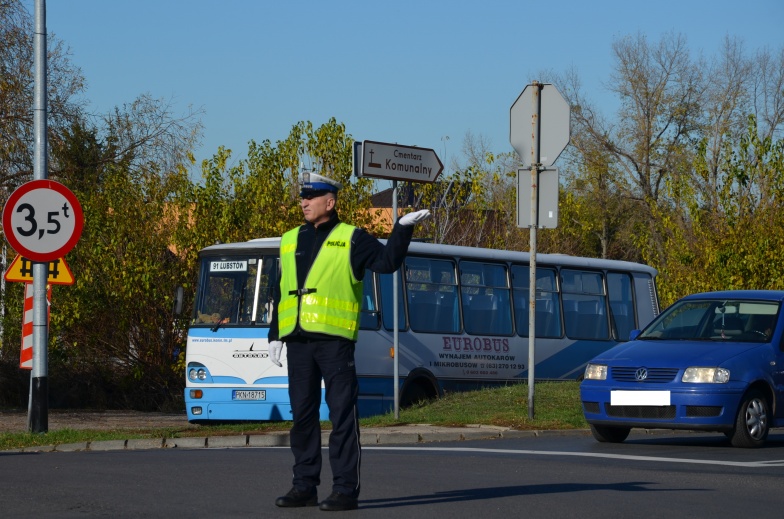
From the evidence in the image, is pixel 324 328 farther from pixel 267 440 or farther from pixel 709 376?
pixel 267 440

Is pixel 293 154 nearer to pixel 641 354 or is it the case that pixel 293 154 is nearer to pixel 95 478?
pixel 641 354

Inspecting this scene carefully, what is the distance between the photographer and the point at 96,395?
27578mm

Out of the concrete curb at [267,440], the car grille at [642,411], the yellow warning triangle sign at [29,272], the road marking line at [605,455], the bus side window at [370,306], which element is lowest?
the concrete curb at [267,440]

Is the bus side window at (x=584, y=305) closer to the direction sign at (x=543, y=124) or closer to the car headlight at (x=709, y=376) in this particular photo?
the direction sign at (x=543, y=124)

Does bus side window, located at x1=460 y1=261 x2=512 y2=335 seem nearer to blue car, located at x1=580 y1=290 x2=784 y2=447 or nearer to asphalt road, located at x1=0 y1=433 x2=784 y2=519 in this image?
blue car, located at x1=580 y1=290 x2=784 y2=447

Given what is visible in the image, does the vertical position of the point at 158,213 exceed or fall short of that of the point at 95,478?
it exceeds it

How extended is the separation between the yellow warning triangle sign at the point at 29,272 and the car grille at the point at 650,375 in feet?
26.2

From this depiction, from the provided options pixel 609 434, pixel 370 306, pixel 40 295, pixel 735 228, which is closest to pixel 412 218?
pixel 609 434

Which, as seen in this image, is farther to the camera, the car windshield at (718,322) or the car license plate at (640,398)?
the car windshield at (718,322)

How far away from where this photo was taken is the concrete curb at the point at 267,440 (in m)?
14.4

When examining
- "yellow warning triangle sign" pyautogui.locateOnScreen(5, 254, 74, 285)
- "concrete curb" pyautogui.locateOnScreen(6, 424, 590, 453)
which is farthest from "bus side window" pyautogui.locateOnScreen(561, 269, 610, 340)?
"yellow warning triangle sign" pyautogui.locateOnScreen(5, 254, 74, 285)

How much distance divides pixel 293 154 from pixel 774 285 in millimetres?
11973

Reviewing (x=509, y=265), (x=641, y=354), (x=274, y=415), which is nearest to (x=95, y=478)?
(x=641, y=354)

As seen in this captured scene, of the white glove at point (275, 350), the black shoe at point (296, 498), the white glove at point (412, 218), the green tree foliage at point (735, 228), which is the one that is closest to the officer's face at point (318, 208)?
the white glove at point (412, 218)
